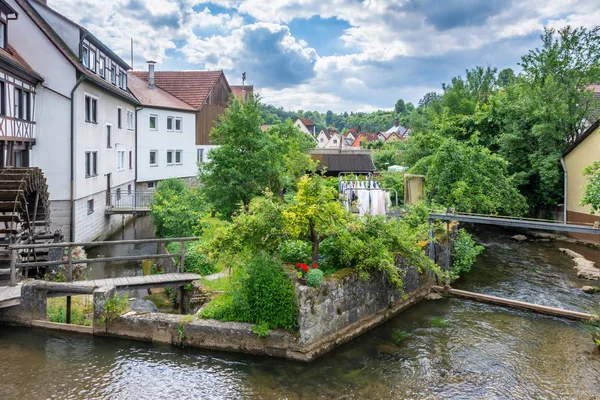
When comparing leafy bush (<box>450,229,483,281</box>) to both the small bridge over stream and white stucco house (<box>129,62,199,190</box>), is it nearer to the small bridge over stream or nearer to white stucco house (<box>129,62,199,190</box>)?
the small bridge over stream

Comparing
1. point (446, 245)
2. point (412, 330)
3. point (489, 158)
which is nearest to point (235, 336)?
point (412, 330)

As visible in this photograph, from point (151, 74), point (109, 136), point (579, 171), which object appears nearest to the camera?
point (579, 171)

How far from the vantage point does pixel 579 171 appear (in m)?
25.7

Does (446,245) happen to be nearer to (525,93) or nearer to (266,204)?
(266,204)

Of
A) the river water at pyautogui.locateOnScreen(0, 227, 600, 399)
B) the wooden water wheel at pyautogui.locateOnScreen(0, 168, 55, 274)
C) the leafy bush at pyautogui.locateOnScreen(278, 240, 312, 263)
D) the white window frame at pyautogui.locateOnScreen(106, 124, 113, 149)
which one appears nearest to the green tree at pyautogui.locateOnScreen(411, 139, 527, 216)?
the river water at pyautogui.locateOnScreen(0, 227, 600, 399)

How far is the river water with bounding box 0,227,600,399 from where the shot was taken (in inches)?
373

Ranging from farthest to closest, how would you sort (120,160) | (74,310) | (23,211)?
(120,160) < (23,211) < (74,310)

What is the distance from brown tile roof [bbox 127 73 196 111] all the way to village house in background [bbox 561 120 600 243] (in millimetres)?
26877

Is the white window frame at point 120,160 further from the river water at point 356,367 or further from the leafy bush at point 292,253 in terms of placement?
the leafy bush at point 292,253

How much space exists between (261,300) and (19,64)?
14.2 m

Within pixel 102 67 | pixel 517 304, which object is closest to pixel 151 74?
pixel 102 67

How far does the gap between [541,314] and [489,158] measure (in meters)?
9.30

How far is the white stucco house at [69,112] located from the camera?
20.9 meters

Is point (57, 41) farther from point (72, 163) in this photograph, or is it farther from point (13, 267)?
point (13, 267)
